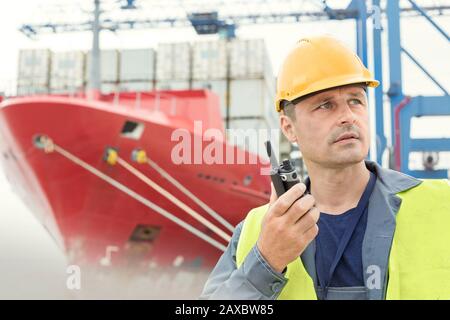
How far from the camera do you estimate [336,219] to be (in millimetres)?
1517

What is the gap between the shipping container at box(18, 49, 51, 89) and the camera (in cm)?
2009

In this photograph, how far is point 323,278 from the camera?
144 centimetres

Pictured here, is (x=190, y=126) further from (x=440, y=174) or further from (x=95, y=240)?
(x=440, y=174)

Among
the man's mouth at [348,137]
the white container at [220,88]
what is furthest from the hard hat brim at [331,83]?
the white container at [220,88]

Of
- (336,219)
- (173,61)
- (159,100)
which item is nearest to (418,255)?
(336,219)

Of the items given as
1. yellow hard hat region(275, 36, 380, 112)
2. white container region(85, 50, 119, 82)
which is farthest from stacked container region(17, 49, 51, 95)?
yellow hard hat region(275, 36, 380, 112)

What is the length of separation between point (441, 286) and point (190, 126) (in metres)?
9.86

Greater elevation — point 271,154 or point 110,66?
point 110,66

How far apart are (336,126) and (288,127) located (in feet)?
0.76

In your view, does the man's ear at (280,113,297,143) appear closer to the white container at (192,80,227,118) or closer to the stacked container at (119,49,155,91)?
the white container at (192,80,227,118)

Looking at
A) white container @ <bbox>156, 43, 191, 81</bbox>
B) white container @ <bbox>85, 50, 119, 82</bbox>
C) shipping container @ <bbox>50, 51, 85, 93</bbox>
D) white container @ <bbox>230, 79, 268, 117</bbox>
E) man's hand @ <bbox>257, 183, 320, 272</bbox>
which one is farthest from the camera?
shipping container @ <bbox>50, 51, 85, 93</bbox>

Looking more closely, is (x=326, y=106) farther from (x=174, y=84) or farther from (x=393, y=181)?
(x=174, y=84)

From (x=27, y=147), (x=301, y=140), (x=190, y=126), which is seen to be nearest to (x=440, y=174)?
(x=190, y=126)

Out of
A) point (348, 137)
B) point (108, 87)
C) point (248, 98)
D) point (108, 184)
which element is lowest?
point (348, 137)
